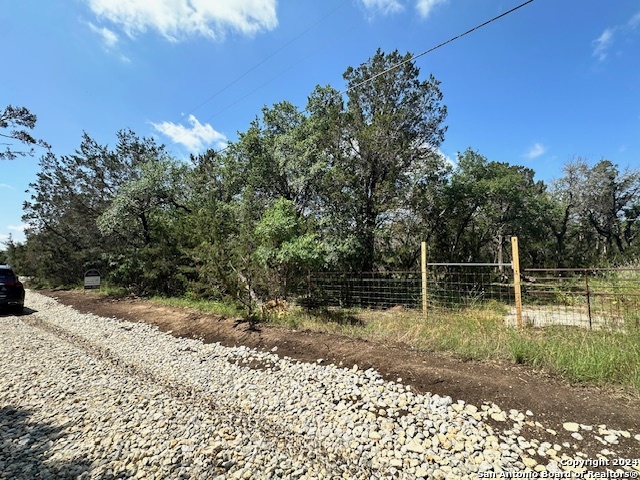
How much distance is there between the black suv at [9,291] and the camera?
10102mm

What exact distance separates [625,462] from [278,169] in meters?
11.6

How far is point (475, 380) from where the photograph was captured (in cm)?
366

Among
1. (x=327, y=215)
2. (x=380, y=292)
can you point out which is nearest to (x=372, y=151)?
(x=327, y=215)

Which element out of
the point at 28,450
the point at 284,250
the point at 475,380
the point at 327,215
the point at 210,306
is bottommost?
the point at 28,450

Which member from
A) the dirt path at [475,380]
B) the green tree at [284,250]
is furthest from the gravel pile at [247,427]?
the green tree at [284,250]

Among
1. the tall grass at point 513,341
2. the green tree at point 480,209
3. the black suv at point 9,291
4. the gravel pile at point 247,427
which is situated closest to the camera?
the gravel pile at point 247,427

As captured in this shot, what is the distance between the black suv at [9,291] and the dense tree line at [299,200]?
10.8ft

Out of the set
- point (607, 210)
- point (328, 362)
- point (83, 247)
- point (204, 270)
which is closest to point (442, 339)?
point (328, 362)

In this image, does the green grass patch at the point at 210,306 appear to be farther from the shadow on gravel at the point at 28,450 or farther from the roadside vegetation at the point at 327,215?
the shadow on gravel at the point at 28,450

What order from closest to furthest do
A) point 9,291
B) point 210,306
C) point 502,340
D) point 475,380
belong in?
1. point 475,380
2. point 502,340
3. point 210,306
4. point 9,291

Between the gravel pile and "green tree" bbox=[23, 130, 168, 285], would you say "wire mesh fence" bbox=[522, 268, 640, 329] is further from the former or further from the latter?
"green tree" bbox=[23, 130, 168, 285]

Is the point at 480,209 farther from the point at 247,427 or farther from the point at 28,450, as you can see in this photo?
the point at 28,450

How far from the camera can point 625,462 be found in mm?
2395

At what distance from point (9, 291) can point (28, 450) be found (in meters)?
10.0
